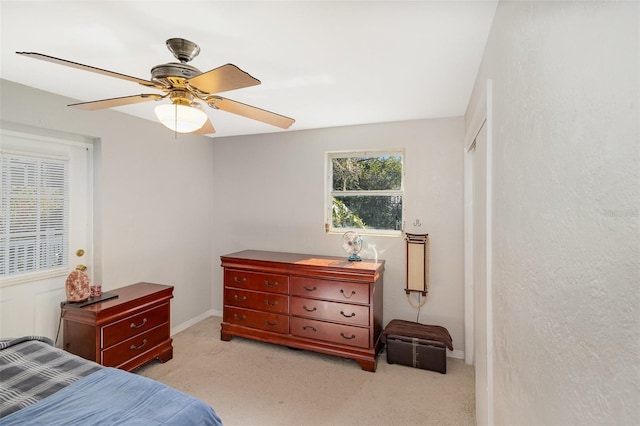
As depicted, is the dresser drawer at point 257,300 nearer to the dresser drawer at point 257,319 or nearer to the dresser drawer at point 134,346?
the dresser drawer at point 257,319

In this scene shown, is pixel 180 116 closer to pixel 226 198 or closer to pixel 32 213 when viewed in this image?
pixel 32 213

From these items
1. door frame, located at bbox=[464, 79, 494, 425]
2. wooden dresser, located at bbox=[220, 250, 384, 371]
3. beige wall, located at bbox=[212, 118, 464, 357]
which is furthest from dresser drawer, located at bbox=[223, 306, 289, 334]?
door frame, located at bbox=[464, 79, 494, 425]

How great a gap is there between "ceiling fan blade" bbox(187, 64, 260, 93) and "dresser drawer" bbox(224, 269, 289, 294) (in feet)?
7.29

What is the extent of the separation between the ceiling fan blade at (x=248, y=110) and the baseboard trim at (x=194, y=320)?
119 inches

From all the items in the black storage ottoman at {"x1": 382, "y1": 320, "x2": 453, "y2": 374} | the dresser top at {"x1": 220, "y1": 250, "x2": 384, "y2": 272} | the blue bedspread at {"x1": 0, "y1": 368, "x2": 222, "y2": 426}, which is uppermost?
the dresser top at {"x1": 220, "y1": 250, "x2": 384, "y2": 272}

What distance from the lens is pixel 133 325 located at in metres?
2.81

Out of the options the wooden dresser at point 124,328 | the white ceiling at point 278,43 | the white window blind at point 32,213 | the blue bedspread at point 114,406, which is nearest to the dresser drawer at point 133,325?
the wooden dresser at point 124,328

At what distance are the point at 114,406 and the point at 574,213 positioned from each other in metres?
1.82

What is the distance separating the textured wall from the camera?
1.52 feet

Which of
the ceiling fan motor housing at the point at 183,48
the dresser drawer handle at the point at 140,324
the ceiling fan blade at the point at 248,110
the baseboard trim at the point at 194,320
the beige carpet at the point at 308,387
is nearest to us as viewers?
the ceiling fan motor housing at the point at 183,48

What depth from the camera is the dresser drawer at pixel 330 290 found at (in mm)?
3020

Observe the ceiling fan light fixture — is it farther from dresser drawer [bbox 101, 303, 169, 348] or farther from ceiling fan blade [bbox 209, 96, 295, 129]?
dresser drawer [bbox 101, 303, 169, 348]

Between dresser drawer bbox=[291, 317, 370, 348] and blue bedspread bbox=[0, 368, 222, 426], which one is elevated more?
blue bedspread bbox=[0, 368, 222, 426]

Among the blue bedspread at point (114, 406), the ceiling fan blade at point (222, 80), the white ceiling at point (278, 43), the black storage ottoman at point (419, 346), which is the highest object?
the white ceiling at point (278, 43)
